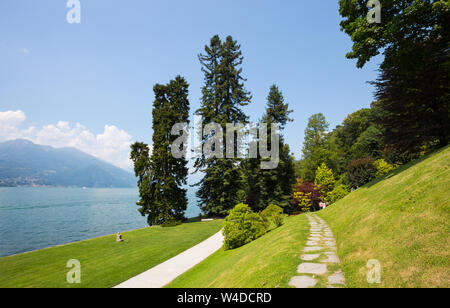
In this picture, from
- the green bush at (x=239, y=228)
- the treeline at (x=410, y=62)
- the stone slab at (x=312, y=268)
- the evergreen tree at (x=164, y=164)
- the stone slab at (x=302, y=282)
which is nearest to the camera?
the stone slab at (x=302, y=282)

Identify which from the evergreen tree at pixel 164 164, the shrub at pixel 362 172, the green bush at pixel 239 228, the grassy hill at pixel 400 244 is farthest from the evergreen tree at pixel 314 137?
the grassy hill at pixel 400 244

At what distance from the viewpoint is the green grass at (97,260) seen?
8.51 m

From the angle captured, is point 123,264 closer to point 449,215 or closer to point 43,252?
point 43,252

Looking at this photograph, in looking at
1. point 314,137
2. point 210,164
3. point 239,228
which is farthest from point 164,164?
point 314,137

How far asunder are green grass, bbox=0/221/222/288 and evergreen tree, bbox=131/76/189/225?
19.6 feet

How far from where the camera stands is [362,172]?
70.2 feet

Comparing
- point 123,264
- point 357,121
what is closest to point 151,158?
point 123,264

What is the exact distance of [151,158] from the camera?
22.8 m

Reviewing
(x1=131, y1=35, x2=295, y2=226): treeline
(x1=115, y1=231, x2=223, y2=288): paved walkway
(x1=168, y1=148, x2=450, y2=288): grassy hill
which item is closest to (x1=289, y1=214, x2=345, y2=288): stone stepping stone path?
(x1=168, y1=148, x2=450, y2=288): grassy hill

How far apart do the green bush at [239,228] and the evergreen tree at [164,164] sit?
39.9 feet

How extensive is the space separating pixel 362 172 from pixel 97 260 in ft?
79.6

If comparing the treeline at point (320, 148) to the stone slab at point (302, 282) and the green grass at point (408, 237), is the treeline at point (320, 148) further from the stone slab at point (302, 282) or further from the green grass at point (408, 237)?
the stone slab at point (302, 282)

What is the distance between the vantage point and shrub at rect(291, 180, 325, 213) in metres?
25.7

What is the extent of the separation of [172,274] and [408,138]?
14.5 m
